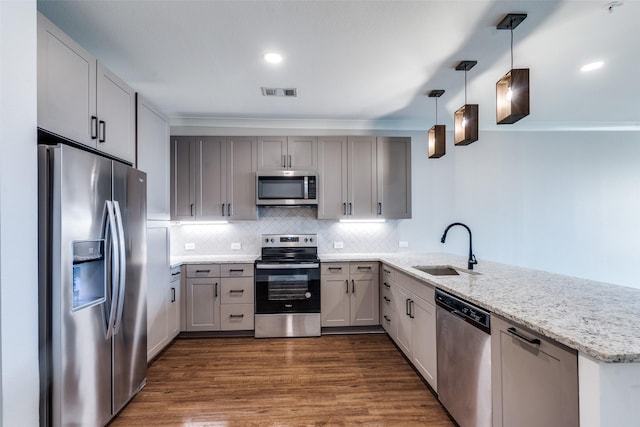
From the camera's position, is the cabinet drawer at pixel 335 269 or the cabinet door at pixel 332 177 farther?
the cabinet door at pixel 332 177

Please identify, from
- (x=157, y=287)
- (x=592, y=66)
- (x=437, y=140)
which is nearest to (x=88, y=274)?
(x=157, y=287)

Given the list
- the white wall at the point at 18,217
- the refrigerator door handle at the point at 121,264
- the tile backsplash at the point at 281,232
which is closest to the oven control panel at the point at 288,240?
the tile backsplash at the point at 281,232

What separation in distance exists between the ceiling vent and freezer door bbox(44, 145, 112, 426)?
1.65m

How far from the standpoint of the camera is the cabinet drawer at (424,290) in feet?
7.29

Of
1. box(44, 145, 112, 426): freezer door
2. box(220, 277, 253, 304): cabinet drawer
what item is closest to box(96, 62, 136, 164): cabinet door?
box(44, 145, 112, 426): freezer door

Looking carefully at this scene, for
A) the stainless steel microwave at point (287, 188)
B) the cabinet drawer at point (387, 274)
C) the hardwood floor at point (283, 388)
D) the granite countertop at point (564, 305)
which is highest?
the stainless steel microwave at point (287, 188)

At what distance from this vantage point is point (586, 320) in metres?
1.26

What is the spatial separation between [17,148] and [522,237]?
506cm

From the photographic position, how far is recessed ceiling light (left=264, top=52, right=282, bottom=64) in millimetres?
2305

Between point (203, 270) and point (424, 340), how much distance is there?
2.47 m

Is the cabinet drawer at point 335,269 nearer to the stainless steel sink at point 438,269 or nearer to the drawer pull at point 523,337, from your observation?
the stainless steel sink at point 438,269

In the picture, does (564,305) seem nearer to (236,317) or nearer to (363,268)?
(363,268)

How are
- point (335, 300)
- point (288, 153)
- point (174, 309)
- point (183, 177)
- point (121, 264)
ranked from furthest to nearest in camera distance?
point (288, 153)
point (183, 177)
point (335, 300)
point (174, 309)
point (121, 264)

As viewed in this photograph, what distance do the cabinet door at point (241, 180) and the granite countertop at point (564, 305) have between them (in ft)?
7.02
